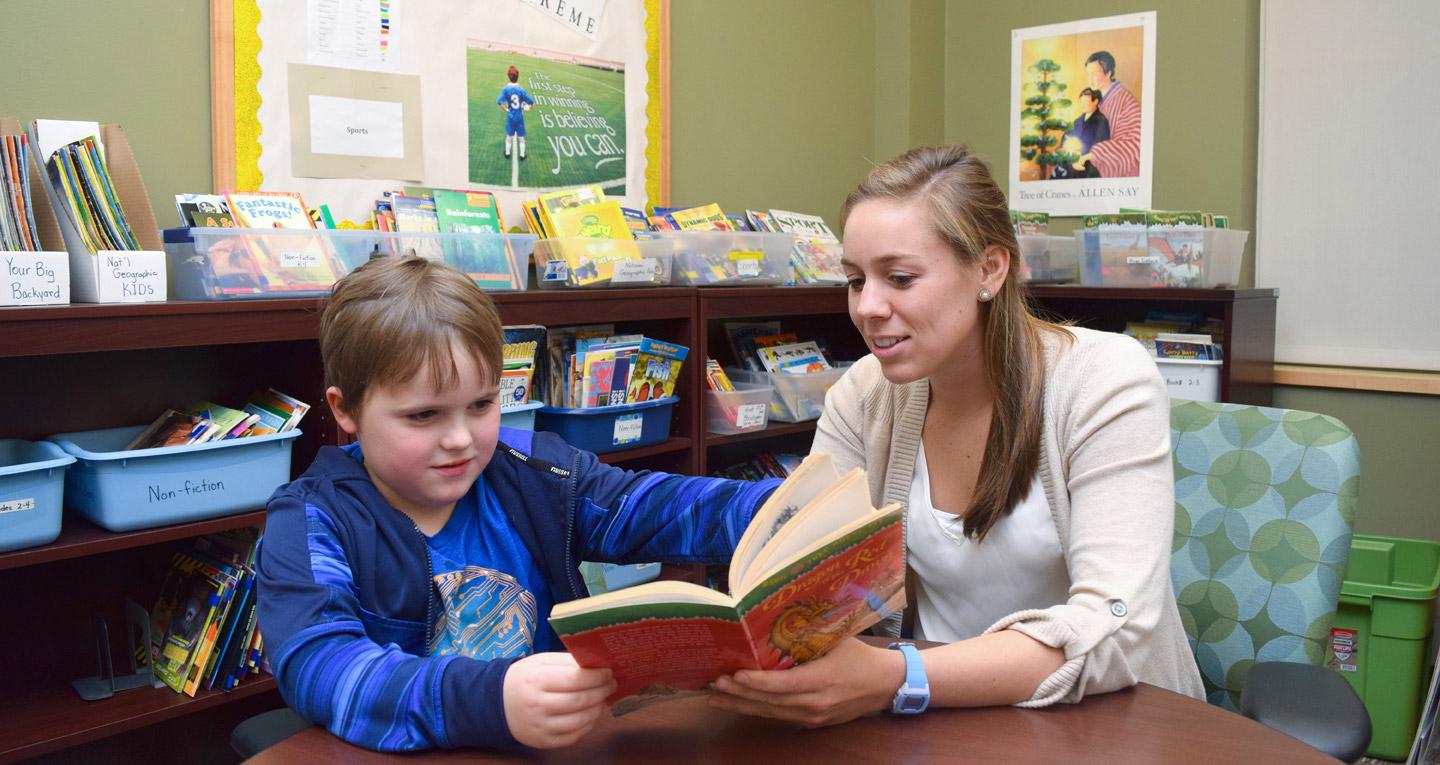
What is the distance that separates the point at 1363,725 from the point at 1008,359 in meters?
0.56

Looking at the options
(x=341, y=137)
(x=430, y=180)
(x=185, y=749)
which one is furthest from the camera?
(x=430, y=180)

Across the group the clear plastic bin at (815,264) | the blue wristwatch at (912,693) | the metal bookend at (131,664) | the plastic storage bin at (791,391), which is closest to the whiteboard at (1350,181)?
the clear plastic bin at (815,264)

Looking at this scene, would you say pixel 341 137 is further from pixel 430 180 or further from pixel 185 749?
pixel 185 749

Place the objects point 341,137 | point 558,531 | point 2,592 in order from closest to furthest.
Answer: point 558,531
point 2,592
point 341,137

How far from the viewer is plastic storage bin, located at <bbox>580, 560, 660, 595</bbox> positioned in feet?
7.84

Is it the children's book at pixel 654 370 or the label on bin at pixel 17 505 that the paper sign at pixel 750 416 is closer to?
the children's book at pixel 654 370

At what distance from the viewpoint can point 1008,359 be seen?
1.42 metres

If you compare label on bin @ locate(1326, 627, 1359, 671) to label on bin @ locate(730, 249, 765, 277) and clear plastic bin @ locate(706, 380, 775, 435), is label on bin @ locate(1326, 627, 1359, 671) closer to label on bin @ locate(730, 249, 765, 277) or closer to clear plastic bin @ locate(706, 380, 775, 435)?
clear plastic bin @ locate(706, 380, 775, 435)

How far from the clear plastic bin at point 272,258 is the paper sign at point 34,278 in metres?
0.20

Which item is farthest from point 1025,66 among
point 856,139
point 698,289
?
point 698,289

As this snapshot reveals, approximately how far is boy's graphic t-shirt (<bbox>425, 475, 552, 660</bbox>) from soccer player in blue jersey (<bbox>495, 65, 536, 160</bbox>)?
5.04ft

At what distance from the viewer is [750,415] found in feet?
8.83

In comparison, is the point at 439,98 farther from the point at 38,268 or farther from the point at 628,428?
the point at 38,268

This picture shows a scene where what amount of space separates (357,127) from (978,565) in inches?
64.6
